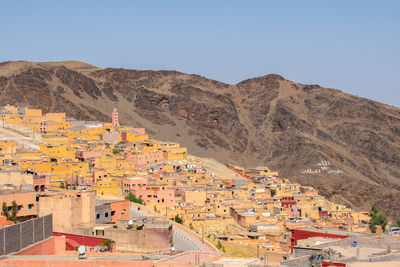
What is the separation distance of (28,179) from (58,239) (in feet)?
41.9

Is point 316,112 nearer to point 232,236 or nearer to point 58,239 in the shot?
point 232,236

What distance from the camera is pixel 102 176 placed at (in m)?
49.1

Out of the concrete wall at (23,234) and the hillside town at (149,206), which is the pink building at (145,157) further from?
the concrete wall at (23,234)

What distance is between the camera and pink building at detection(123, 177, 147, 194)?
1848 inches

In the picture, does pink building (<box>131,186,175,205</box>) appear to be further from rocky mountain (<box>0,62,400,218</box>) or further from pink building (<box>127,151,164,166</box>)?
rocky mountain (<box>0,62,400,218</box>)

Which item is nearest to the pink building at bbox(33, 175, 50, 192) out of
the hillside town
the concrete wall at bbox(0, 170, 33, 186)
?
the hillside town

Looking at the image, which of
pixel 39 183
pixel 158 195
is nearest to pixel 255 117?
pixel 158 195

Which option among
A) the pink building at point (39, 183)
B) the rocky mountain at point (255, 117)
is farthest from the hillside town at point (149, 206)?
the rocky mountain at point (255, 117)

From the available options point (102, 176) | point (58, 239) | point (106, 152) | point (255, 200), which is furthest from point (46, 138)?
point (58, 239)

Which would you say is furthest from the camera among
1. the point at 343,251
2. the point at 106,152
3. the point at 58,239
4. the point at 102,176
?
the point at 106,152

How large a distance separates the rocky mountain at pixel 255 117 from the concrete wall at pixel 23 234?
70.8 metres

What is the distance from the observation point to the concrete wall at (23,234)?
1634 cm

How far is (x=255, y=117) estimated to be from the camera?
149 metres

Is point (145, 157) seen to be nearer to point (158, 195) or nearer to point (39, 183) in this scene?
point (158, 195)
